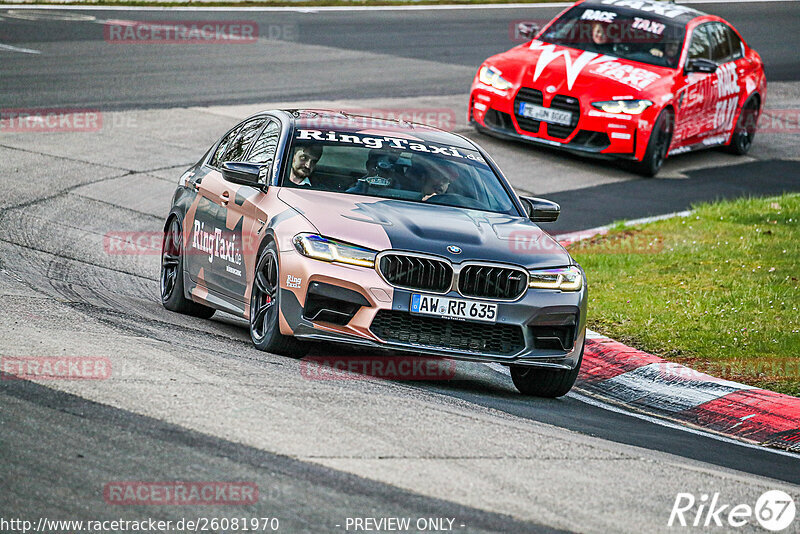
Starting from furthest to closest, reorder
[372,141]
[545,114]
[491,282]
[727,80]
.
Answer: [727,80], [545,114], [372,141], [491,282]

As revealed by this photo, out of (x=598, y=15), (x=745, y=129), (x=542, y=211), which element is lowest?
(x=745, y=129)

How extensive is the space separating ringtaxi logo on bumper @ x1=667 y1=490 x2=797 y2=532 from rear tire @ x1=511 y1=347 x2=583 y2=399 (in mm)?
2408

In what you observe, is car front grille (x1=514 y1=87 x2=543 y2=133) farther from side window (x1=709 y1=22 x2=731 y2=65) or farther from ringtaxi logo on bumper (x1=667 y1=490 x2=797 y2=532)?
ringtaxi logo on bumper (x1=667 y1=490 x2=797 y2=532)

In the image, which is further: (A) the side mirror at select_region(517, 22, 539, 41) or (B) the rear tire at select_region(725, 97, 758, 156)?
(B) the rear tire at select_region(725, 97, 758, 156)

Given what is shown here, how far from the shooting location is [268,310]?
7914 millimetres

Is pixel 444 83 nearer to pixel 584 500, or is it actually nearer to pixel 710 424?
pixel 710 424

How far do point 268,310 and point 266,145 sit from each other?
1.63 meters

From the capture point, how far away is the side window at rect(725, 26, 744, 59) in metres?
18.9

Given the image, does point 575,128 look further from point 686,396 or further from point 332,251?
point 332,251

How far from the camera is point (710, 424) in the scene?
8.03m

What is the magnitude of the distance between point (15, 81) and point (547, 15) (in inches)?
641

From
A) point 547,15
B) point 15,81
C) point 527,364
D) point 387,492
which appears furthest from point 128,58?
point 387,492

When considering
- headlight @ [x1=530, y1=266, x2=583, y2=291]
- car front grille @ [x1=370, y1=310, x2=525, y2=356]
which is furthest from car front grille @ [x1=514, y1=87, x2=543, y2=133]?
car front grille @ [x1=370, y1=310, x2=525, y2=356]

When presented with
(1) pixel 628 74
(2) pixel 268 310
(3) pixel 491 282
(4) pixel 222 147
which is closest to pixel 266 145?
(4) pixel 222 147
